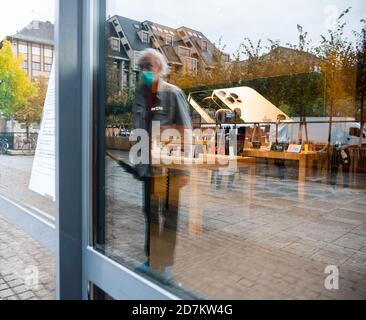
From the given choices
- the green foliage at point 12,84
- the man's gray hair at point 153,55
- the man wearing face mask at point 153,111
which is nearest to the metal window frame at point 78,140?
the man wearing face mask at point 153,111

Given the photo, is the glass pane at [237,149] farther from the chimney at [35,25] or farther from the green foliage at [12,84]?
the green foliage at [12,84]

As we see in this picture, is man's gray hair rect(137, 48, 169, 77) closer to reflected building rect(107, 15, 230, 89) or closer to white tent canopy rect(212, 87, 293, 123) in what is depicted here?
reflected building rect(107, 15, 230, 89)

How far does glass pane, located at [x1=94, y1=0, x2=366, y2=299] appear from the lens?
1.74 m

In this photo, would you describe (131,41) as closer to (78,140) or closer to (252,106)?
(78,140)

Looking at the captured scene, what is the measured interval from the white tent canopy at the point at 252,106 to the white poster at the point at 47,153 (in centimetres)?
610

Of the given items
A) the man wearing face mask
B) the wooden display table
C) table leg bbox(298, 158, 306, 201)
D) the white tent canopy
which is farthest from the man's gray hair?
table leg bbox(298, 158, 306, 201)

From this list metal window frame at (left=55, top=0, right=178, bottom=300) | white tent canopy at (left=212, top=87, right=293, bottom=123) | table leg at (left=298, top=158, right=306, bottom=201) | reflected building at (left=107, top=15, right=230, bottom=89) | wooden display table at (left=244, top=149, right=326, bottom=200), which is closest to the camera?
metal window frame at (left=55, top=0, right=178, bottom=300)

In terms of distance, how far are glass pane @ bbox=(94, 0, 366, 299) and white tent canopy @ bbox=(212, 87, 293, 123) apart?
0.10 feet

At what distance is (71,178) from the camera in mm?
1495

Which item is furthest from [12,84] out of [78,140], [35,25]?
Answer: [78,140]

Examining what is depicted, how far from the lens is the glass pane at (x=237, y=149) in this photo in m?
1.74

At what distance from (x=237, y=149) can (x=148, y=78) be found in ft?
15.4
